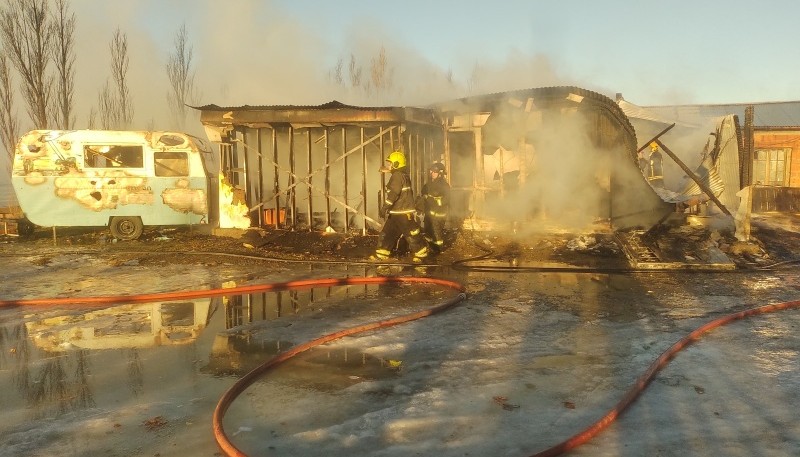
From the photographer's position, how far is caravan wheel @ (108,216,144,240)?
42.1ft

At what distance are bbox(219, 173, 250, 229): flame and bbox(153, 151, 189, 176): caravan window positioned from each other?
1.08 metres

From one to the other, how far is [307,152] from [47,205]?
20.1 feet

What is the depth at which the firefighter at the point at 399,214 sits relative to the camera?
991cm

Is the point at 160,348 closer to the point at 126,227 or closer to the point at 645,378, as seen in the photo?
the point at 645,378

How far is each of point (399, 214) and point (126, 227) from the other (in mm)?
7163

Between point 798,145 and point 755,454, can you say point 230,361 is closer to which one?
point 755,454

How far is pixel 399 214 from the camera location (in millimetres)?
10039

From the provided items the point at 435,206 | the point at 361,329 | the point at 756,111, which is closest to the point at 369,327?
the point at 361,329

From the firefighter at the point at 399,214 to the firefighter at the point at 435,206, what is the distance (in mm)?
332

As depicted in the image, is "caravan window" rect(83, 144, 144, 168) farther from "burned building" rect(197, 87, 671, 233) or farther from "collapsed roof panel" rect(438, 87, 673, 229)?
"collapsed roof panel" rect(438, 87, 673, 229)

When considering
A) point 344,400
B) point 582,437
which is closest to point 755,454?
point 582,437

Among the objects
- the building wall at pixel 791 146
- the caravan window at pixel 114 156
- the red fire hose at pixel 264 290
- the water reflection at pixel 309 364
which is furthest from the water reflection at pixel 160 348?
the building wall at pixel 791 146

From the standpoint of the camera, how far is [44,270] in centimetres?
961

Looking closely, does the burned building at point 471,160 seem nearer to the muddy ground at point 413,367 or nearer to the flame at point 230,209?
the flame at point 230,209
